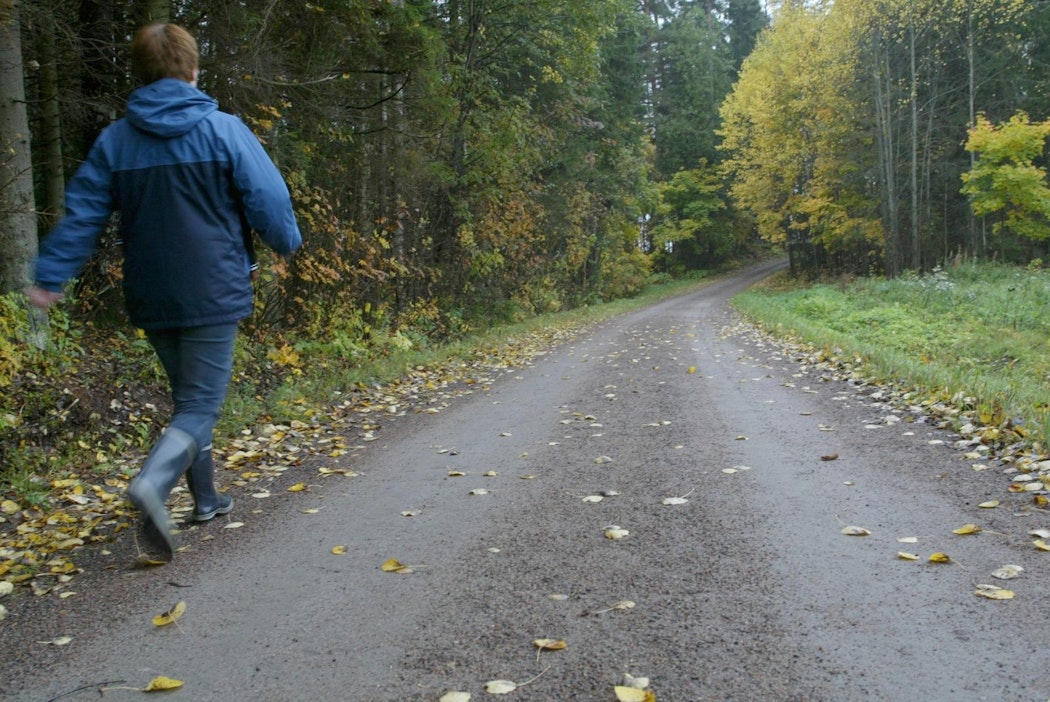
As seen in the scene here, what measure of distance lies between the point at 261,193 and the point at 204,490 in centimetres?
166

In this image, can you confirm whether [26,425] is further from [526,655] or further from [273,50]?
A: [273,50]

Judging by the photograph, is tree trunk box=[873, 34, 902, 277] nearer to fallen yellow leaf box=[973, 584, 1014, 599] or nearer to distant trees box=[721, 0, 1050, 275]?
distant trees box=[721, 0, 1050, 275]

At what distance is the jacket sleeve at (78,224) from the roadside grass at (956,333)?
18.3 feet

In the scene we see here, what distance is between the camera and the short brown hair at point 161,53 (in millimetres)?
3318

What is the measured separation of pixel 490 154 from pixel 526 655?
15424mm

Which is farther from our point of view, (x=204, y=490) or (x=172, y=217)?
(x=204, y=490)

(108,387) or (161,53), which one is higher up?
(161,53)

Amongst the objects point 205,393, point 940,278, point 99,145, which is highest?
point 99,145

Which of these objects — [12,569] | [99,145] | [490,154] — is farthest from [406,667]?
[490,154]

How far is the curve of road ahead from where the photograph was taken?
7.79 feet

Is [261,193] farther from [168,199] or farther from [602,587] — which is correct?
[602,587]

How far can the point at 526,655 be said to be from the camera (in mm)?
2508

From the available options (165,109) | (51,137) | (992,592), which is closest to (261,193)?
(165,109)

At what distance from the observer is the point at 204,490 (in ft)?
13.1
